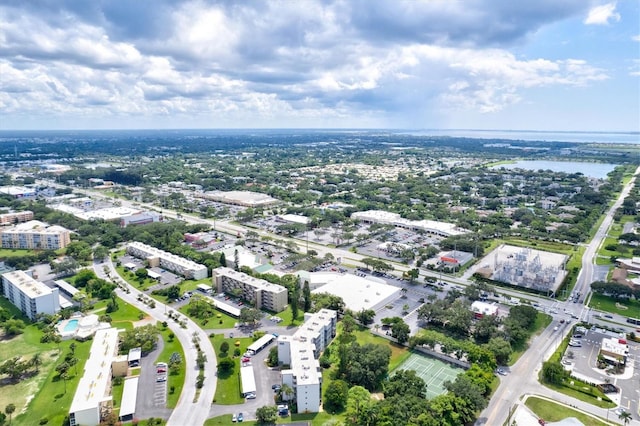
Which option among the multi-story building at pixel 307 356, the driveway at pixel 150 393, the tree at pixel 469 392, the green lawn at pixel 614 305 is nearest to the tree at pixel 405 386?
the tree at pixel 469 392

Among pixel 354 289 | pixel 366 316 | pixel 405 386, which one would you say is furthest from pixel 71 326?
pixel 405 386

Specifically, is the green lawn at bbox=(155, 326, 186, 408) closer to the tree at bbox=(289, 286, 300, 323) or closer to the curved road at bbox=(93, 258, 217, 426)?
the curved road at bbox=(93, 258, 217, 426)

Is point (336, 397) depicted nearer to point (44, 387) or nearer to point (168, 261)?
point (44, 387)

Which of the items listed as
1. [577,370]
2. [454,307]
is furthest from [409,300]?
[577,370]

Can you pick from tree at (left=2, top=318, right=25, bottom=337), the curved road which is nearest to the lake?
the curved road

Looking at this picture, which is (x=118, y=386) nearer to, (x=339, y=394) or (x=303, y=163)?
(x=339, y=394)

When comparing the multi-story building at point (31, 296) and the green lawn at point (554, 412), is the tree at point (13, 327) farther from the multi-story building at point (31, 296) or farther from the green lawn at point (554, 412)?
the green lawn at point (554, 412)
